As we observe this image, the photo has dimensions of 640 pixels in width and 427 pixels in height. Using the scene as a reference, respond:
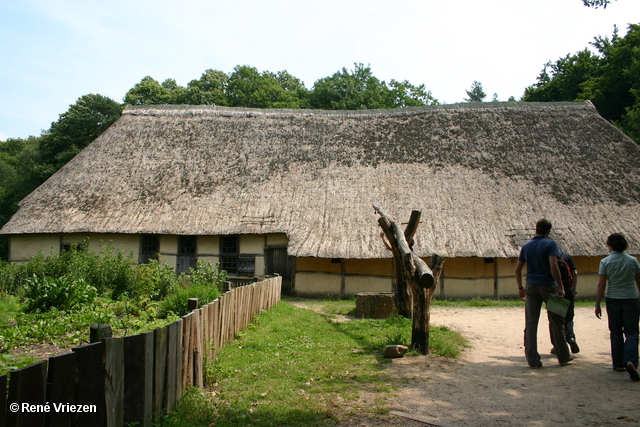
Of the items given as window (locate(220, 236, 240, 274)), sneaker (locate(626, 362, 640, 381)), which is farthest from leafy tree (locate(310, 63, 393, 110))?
sneaker (locate(626, 362, 640, 381))

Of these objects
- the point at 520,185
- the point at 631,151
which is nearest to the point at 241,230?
the point at 520,185

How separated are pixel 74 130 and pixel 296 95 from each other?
16.1 meters

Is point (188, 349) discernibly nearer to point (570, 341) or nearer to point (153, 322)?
point (153, 322)

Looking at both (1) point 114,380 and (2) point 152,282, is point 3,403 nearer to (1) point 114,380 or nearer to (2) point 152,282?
(1) point 114,380

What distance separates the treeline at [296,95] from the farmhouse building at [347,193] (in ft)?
31.7

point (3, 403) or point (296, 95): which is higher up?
point (296, 95)

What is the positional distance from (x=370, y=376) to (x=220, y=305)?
2.11 m

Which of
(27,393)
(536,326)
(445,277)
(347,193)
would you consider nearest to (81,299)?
(27,393)

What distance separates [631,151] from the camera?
18.3m

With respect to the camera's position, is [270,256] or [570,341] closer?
[570,341]

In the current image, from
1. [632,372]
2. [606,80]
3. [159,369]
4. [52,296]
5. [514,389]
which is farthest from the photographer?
[606,80]

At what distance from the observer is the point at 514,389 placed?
17.0 feet

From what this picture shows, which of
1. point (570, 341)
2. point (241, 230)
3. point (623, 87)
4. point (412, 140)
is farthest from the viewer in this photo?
point (623, 87)

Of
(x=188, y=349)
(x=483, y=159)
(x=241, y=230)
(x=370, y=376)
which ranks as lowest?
(x=370, y=376)
